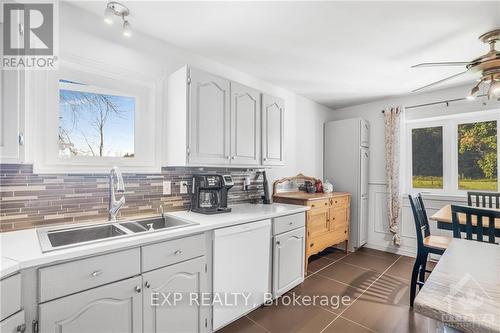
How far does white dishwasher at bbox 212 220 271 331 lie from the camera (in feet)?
6.06

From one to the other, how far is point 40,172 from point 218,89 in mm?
1405

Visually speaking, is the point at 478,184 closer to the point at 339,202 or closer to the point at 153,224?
the point at 339,202

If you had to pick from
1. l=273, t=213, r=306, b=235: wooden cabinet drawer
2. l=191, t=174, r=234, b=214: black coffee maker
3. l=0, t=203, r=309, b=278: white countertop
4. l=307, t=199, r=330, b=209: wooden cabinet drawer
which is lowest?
l=273, t=213, r=306, b=235: wooden cabinet drawer

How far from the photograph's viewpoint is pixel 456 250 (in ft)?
3.97

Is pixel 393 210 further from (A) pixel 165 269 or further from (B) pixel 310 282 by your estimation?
(A) pixel 165 269

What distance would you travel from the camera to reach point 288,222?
2.43m

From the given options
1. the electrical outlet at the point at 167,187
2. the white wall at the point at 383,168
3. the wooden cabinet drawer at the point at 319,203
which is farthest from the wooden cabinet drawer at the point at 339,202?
the electrical outlet at the point at 167,187

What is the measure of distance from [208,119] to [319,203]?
1.77m

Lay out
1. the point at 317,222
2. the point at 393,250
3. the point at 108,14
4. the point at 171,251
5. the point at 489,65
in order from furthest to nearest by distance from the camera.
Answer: the point at 393,250 < the point at 317,222 < the point at 489,65 < the point at 108,14 < the point at 171,251

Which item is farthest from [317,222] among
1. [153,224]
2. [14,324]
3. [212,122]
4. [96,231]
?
[14,324]

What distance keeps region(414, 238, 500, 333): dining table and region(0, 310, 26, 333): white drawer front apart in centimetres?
147

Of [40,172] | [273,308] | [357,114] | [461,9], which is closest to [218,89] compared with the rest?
[40,172]

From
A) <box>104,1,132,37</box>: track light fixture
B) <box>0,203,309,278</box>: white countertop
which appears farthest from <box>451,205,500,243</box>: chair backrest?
<box>104,1,132,37</box>: track light fixture

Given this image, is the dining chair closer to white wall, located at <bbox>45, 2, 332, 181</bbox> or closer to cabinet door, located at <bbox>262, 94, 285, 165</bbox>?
cabinet door, located at <bbox>262, 94, 285, 165</bbox>
